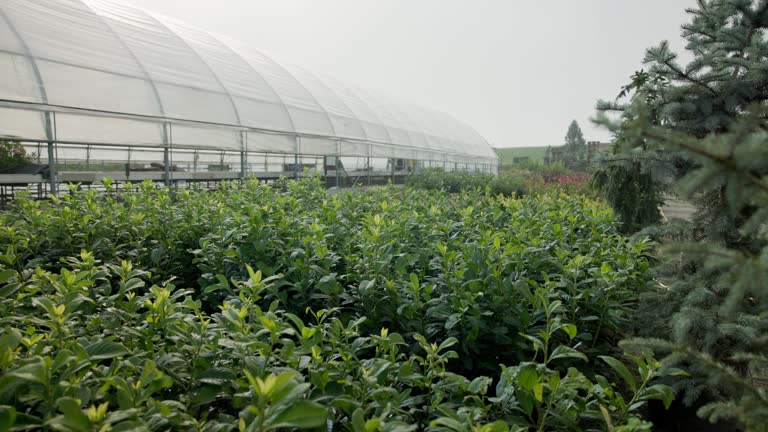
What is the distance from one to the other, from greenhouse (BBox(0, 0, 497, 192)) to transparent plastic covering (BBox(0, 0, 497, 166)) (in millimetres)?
22

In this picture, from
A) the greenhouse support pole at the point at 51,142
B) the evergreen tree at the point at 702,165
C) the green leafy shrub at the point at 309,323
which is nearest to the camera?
the green leafy shrub at the point at 309,323

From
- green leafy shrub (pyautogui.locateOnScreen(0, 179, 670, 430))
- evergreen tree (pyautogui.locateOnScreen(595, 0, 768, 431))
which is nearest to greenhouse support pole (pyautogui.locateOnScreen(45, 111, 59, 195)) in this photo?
green leafy shrub (pyautogui.locateOnScreen(0, 179, 670, 430))

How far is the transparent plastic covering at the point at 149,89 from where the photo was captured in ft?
22.0

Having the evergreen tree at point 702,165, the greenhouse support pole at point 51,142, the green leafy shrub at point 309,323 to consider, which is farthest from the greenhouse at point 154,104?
the evergreen tree at point 702,165

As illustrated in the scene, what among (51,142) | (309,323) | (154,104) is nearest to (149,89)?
(154,104)

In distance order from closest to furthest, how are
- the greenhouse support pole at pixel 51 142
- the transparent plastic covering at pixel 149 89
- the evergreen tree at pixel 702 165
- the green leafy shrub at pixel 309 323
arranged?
the green leafy shrub at pixel 309 323 < the evergreen tree at pixel 702 165 < the greenhouse support pole at pixel 51 142 < the transparent plastic covering at pixel 149 89

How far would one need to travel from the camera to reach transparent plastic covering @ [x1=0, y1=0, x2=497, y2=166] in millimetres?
6707

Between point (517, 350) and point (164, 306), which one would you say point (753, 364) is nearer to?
point (517, 350)

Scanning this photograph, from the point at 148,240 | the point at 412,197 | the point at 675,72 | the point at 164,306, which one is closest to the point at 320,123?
the point at 412,197

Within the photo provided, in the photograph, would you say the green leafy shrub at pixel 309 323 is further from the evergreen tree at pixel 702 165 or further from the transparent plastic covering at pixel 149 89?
the transparent plastic covering at pixel 149 89

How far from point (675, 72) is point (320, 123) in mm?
10491

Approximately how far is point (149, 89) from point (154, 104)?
1.19 ft

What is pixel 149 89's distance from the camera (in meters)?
8.37

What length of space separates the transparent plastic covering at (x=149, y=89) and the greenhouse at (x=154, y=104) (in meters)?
0.02
